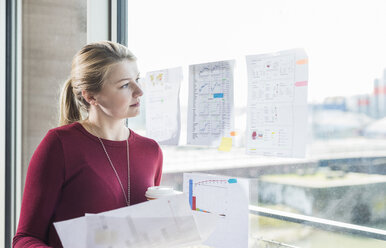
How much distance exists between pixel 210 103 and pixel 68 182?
1.62 feet

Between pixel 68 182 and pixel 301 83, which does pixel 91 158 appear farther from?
pixel 301 83

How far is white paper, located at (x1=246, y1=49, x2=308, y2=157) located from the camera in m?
0.90

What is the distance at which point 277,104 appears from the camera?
0.95 meters

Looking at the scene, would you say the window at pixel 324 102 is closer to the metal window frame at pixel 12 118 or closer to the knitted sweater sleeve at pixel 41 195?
the knitted sweater sleeve at pixel 41 195

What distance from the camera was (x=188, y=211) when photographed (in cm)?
77

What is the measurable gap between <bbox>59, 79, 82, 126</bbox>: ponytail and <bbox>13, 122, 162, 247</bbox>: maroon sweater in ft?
0.39

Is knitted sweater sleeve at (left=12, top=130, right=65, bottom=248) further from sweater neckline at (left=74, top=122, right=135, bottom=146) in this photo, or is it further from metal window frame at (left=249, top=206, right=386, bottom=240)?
metal window frame at (left=249, top=206, right=386, bottom=240)

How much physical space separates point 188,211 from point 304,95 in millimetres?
417

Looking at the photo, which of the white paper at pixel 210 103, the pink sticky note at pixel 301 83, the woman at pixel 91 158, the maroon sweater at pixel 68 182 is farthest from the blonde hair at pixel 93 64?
the pink sticky note at pixel 301 83

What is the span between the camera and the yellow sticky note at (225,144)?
1.06 meters

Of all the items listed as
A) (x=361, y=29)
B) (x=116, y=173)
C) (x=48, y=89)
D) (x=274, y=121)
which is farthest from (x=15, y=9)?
(x=361, y=29)

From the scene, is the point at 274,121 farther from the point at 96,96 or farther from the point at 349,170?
the point at 96,96

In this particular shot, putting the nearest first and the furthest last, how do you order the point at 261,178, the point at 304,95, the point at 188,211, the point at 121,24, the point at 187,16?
1. the point at 188,211
2. the point at 304,95
3. the point at 261,178
4. the point at 187,16
5. the point at 121,24

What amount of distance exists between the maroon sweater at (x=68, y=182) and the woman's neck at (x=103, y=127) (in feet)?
0.09
